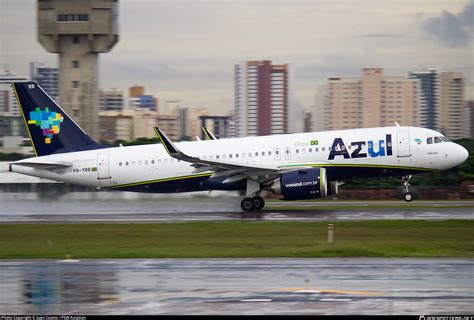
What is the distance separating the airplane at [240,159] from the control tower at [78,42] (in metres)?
45.5

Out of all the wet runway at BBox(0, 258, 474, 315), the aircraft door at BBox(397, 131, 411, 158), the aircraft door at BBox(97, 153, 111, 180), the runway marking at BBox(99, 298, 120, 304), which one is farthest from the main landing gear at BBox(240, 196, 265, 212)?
the runway marking at BBox(99, 298, 120, 304)

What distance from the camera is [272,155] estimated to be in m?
36.9

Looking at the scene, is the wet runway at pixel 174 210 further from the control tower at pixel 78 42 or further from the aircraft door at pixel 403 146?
the control tower at pixel 78 42

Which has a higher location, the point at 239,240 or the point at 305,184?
the point at 305,184

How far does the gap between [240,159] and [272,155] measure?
5.41 ft

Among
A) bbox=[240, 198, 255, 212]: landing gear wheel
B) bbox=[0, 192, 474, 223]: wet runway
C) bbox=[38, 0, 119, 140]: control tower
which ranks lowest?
bbox=[0, 192, 474, 223]: wet runway

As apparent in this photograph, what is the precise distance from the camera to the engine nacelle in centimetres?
3469

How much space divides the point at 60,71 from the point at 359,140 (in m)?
57.2

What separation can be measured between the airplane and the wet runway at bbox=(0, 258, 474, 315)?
560 inches

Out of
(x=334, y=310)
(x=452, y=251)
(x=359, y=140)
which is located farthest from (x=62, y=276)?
(x=359, y=140)

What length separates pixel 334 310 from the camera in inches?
572

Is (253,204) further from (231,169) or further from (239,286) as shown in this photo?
(239,286)

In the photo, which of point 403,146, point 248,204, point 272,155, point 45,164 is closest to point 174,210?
point 248,204

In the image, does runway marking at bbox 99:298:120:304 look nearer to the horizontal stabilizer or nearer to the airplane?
the airplane
